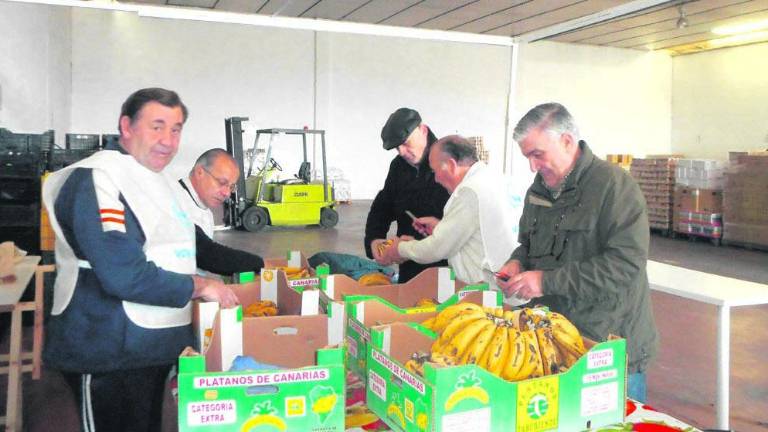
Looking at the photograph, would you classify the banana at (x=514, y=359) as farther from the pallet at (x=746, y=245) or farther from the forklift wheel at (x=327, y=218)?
the forklift wheel at (x=327, y=218)

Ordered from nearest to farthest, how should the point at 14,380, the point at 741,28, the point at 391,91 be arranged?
the point at 14,380 → the point at 741,28 → the point at 391,91

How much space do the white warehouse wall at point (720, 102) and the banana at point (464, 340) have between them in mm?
16687

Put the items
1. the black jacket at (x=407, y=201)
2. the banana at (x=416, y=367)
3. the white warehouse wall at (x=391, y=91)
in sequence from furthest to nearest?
the white warehouse wall at (x=391, y=91), the black jacket at (x=407, y=201), the banana at (x=416, y=367)

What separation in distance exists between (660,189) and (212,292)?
12582mm

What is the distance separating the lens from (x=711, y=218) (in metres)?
11.5

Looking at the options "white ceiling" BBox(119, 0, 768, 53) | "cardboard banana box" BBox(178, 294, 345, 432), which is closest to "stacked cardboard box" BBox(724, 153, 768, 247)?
"white ceiling" BBox(119, 0, 768, 53)

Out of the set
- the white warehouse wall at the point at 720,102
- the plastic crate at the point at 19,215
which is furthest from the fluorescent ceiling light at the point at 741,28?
the plastic crate at the point at 19,215

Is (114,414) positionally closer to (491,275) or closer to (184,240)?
(184,240)

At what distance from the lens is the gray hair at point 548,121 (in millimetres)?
2037

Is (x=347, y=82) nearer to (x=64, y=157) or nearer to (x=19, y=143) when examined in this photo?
(x=64, y=157)

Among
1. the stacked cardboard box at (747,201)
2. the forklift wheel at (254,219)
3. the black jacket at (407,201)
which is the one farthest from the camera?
the forklift wheel at (254,219)

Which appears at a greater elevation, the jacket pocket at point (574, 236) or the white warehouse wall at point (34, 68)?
the white warehouse wall at point (34, 68)

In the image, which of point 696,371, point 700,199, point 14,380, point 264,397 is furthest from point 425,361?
point 700,199

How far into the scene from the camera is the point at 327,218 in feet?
40.9
